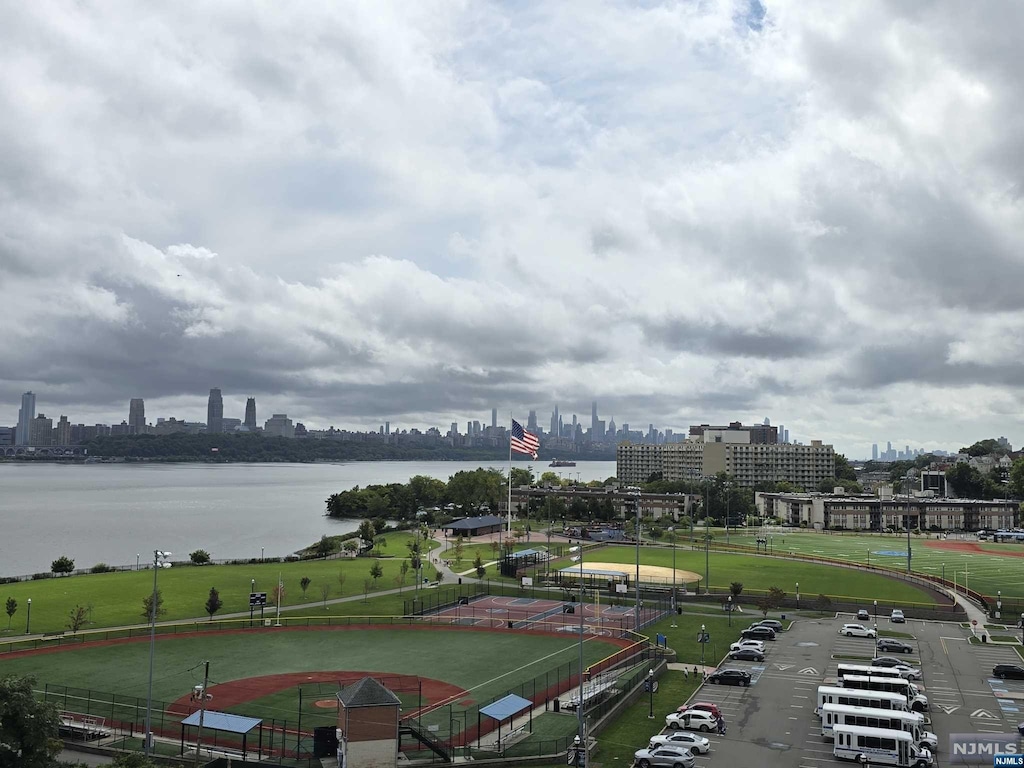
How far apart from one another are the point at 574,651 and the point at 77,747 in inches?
1247

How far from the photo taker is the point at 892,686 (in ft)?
142

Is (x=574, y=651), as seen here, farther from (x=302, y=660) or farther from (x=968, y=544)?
(x=968, y=544)

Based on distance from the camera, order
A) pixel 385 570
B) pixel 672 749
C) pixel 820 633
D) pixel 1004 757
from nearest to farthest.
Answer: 1. pixel 1004 757
2. pixel 672 749
3. pixel 820 633
4. pixel 385 570

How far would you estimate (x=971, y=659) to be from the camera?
5469cm

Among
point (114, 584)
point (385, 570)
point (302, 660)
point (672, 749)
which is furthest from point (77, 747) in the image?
point (385, 570)

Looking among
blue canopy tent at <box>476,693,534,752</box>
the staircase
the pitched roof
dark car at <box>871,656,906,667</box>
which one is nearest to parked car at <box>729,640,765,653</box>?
dark car at <box>871,656,906,667</box>

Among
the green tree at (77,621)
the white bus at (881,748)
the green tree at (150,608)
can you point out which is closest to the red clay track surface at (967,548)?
the white bus at (881,748)

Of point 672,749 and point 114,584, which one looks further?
point 114,584

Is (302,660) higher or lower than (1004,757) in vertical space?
lower

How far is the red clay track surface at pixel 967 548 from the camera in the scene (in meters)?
120

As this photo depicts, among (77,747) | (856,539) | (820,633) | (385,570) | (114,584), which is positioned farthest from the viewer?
(856,539)

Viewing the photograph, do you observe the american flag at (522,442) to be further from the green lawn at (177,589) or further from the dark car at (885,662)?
the dark car at (885,662)

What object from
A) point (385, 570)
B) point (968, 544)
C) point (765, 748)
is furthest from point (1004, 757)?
point (968, 544)

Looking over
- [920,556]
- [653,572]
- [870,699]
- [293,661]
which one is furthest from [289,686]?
[920,556]
